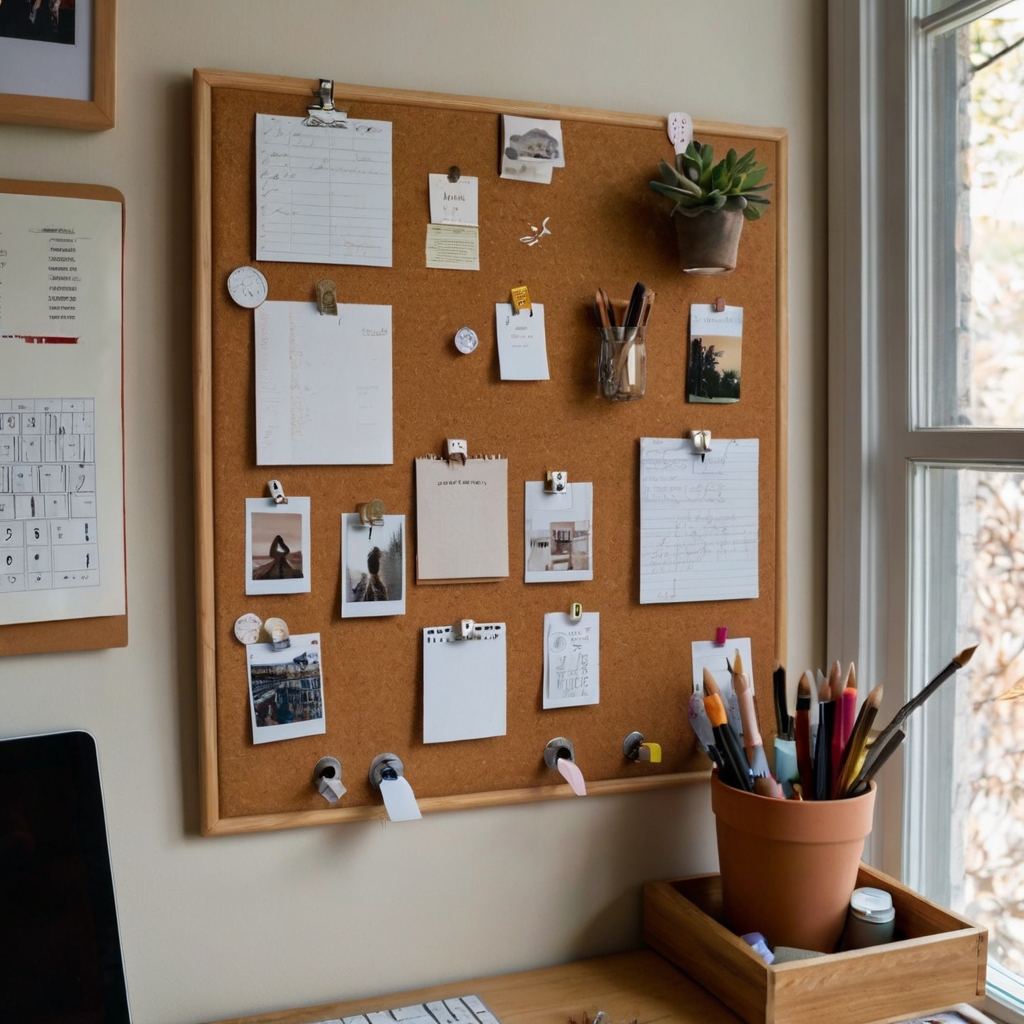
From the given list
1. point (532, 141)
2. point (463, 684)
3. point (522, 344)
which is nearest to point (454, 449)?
point (522, 344)

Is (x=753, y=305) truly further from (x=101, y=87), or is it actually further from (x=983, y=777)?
(x=101, y=87)

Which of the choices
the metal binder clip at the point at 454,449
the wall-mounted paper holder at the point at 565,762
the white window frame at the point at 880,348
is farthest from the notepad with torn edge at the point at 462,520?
the white window frame at the point at 880,348

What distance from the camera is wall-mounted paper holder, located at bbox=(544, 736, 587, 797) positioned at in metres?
1.29

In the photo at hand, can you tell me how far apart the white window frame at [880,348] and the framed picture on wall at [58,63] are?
93 centimetres

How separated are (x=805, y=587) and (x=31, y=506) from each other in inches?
39.2

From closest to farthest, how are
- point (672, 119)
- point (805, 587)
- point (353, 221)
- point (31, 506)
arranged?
point (31, 506) < point (353, 221) < point (672, 119) < point (805, 587)

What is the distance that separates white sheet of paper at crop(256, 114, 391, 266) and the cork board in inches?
0.6

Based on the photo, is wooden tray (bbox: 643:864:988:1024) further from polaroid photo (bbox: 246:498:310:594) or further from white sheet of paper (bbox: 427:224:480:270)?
white sheet of paper (bbox: 427:224:480:270)

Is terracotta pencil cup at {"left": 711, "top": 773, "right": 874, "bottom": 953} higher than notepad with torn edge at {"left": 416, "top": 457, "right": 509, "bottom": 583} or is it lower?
lower

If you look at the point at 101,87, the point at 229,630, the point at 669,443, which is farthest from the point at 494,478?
the point at 101,87

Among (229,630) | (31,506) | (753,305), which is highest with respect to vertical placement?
(753,305)

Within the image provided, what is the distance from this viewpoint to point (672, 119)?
1.34 meters

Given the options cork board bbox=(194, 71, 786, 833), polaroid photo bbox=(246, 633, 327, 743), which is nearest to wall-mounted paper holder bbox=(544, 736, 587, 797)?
cork board bbox=(194, 71, 786, 833)

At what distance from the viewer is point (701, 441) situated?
1371 mm
